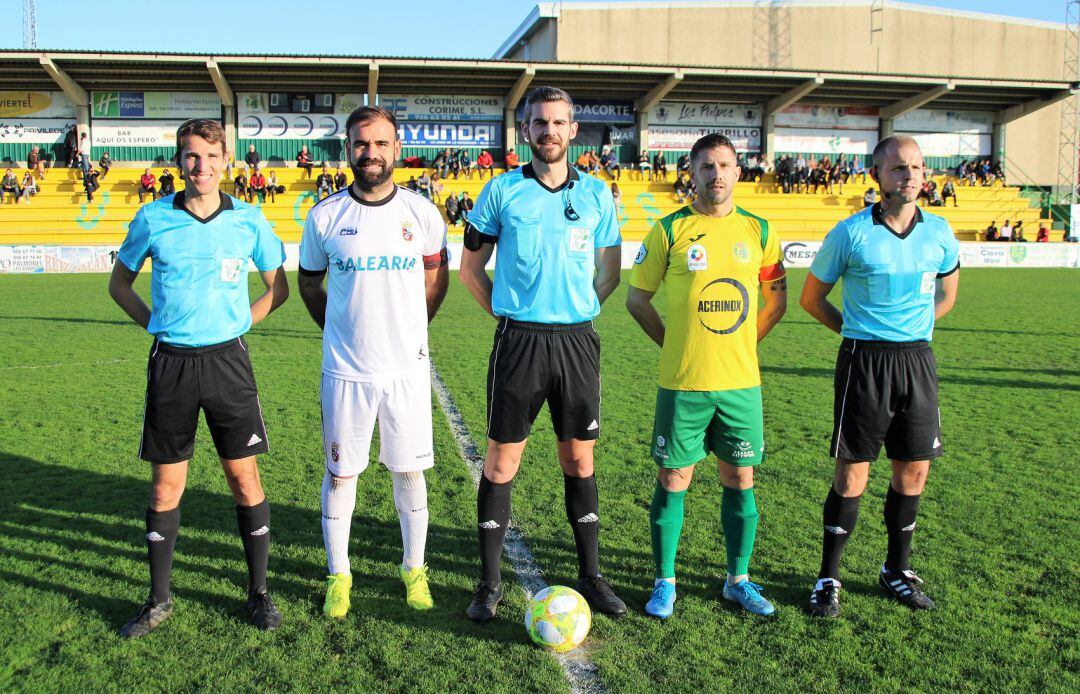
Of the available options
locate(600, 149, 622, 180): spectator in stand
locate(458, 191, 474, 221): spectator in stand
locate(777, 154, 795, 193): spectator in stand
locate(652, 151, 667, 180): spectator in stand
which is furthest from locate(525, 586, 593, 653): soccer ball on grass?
locate(777, 154, 795, 193): spectator in stand

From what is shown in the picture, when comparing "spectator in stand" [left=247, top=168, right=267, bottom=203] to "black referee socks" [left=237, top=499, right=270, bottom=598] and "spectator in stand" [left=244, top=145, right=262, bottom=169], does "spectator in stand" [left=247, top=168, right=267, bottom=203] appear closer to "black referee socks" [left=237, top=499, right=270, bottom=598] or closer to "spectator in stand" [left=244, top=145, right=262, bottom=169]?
"spectator in stand" [left=244, top=145, right=262, bottom=169]

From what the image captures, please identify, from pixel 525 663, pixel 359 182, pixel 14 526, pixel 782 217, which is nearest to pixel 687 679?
pixel 525 663

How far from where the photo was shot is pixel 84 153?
31109 millimetres

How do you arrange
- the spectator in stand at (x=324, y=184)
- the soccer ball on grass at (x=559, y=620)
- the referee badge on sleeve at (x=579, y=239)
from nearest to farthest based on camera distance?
the soccer ball on grass at (x=559, y=620) < the referee badge on sleeve at (x=579, y=239) < the spectator in stand at (x=324, y=184)

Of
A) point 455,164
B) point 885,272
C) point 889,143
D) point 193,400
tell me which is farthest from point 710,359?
point 455,164

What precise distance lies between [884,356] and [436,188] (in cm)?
2760

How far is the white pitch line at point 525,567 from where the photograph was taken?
297cm

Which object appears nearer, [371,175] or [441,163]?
[371,175]

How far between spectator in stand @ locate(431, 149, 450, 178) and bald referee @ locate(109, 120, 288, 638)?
29.1 m

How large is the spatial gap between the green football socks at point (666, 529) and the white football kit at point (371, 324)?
111cm

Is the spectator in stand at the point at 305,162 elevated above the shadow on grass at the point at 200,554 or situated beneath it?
elevated above

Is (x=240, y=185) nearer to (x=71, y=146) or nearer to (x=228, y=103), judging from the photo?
(x=228, y=103)

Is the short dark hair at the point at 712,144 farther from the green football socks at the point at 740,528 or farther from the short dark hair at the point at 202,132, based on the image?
the short dark hair at the point at 202,132

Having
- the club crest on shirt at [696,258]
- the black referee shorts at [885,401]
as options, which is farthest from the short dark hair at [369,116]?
the black referee shorts at [885,401]
